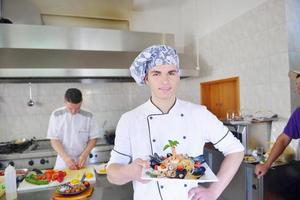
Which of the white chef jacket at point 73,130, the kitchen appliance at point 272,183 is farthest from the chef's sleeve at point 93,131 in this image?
the kitchen appliance at point 272,183

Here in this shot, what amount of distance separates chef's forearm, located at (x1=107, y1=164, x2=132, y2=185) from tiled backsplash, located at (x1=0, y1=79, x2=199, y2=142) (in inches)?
76.8

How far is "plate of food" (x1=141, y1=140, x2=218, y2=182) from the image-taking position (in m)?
0.66

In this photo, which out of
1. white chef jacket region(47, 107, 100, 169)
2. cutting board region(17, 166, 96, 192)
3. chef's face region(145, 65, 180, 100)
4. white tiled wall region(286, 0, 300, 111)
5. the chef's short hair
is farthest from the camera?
white chef jacket region(47, 107, 100, 169)

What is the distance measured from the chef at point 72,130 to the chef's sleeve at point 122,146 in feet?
3.53

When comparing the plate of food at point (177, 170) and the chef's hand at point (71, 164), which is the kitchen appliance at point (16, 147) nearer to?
the chef's hand at point (71, 164)

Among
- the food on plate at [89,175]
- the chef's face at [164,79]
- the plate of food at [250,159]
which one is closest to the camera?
the chef's face at [164,79]

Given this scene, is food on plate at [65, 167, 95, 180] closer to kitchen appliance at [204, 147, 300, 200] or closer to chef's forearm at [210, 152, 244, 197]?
chef's forearm at [210, 152, 244, 197]

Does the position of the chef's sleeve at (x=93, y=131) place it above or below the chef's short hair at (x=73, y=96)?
below

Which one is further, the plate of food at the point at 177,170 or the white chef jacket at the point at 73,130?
the white chef jacket at the point at 73,130

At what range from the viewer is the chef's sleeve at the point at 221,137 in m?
0.77

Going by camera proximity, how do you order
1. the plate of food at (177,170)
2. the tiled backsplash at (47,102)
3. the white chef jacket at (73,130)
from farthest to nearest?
1. the tiled backsplash at (47,102)
2. the white chef jacket at (73,130)
3. the plate of food at (177,170)

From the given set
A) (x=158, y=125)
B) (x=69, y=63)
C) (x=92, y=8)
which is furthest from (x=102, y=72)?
(x=158, y=125)

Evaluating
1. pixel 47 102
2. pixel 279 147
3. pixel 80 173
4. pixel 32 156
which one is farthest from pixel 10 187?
pixel 47 102

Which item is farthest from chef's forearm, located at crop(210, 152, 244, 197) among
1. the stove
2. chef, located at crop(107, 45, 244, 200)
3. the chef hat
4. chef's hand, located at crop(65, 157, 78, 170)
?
the stove
